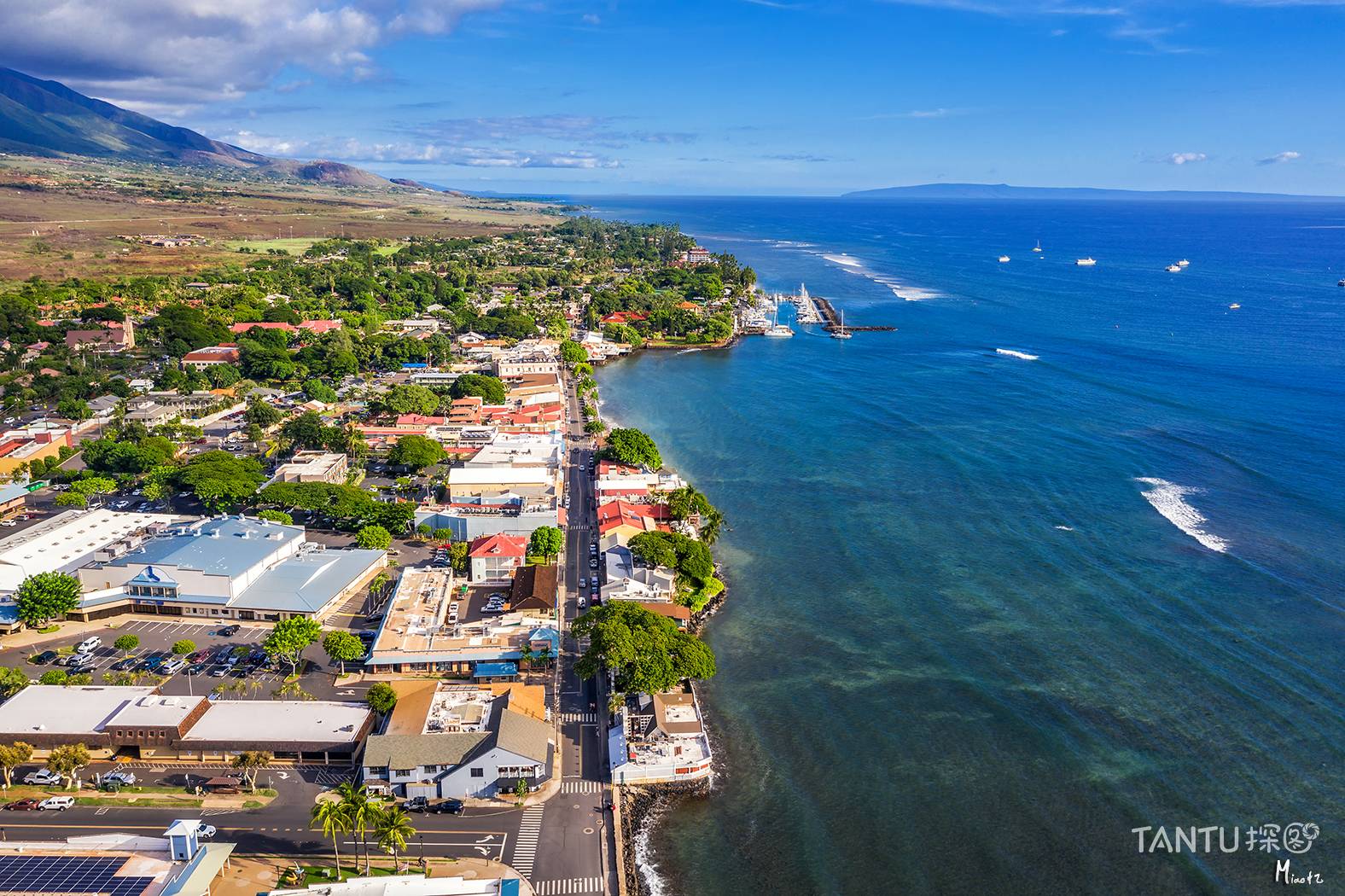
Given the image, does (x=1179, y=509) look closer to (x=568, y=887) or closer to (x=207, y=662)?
(x=568, y=887)

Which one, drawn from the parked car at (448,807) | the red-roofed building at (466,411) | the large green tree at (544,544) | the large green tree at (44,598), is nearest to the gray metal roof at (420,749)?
the parked car at (448,807)

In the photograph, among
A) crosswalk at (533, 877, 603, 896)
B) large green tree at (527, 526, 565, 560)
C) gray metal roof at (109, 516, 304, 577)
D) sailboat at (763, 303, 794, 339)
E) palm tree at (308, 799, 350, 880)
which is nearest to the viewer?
palm tree at (308, 799, 350, 880)

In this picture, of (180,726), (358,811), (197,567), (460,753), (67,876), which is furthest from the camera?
(197,567)

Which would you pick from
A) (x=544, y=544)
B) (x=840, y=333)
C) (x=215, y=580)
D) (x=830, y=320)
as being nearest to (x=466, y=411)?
(x=544, y=544)

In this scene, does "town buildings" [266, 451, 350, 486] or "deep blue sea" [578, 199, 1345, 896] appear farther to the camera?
"town buildings" [266, 451, 350, 486]

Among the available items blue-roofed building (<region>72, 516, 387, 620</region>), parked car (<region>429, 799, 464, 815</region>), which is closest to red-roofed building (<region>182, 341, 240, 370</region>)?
blue-roofed building (<region>72, 516, 387, 620</region>)

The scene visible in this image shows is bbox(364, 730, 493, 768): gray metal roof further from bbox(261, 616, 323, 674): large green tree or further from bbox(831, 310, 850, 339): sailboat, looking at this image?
bbox(831, 310, 850, 339): sailboat

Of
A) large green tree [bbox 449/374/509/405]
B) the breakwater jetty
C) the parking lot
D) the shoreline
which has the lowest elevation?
the shoreline
